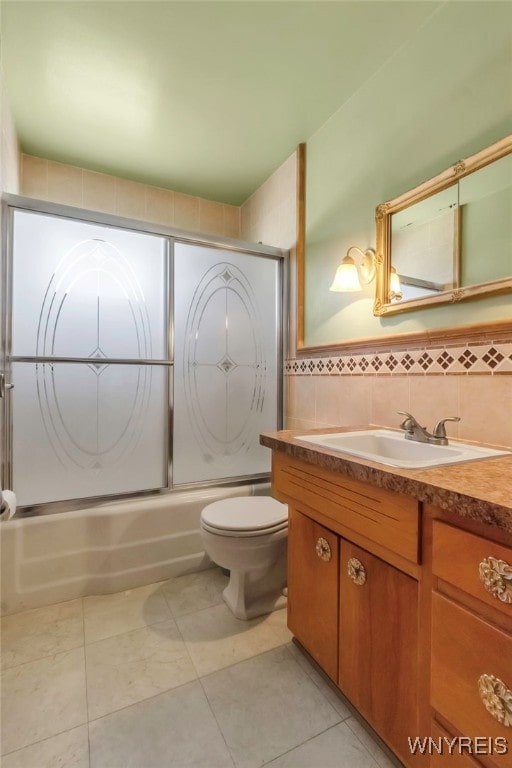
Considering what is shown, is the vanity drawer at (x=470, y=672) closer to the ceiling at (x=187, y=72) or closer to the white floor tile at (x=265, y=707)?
the white floor tile at (x=265, y=707)

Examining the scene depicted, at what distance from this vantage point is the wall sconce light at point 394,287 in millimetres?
1455

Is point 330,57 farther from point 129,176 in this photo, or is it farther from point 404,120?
point 129,176

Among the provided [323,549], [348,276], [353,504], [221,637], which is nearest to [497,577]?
[353,504]

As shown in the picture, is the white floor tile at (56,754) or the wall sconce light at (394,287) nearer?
the white floor tile at (56,754)

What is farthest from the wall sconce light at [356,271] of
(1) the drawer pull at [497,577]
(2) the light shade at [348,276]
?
(1) the drawer pull at [497,577]

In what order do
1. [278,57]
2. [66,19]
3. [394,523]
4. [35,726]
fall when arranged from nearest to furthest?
[394,523]
[35,726]
[66,19]
[278,57]

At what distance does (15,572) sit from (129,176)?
239 cm

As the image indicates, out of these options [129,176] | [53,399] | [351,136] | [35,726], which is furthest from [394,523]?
[129,176]

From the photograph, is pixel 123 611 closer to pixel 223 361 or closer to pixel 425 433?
pixel 223 361

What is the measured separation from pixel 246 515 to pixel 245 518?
0.03 metres

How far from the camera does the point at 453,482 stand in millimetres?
732

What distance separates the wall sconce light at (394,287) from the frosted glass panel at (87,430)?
3.99 feet

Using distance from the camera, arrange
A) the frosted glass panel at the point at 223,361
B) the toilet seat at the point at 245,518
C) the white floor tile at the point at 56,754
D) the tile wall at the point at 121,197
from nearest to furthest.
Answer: the white floor tile at the point at 56,754
the toilet seat at the point at 245,518
the frosted glass panel at the point at 223,361
the tile wall at the point at 121,197

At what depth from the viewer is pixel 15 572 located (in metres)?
1.57
